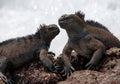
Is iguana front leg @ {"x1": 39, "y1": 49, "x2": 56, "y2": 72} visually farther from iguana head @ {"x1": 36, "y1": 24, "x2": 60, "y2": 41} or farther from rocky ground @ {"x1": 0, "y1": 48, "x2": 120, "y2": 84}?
iguana head @ {"x1": 36, "y1": 24, "x2": 60, "y2": 41}

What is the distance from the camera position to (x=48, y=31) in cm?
1756

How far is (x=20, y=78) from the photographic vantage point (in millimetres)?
15484

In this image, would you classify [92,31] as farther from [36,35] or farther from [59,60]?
[36,35]

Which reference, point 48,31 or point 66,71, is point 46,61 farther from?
point 48,31

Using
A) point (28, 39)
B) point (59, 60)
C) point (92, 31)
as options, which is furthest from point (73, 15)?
point (28, 39)

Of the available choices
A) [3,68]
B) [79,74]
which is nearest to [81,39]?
[79,74]

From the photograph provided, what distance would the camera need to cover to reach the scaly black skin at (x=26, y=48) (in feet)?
54.9

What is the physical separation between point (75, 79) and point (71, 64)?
211cm

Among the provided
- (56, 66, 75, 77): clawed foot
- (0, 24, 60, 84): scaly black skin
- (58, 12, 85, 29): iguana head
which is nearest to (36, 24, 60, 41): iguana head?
(0, 24, 60, 84): scaly black skin

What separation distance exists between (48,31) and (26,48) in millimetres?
1193

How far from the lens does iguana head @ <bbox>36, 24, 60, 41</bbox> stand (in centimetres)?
1744

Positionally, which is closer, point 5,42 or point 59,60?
point 59,60

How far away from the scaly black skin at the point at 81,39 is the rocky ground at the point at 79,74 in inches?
16.4

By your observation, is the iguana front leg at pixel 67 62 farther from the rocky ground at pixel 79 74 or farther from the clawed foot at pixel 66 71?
the rocky ground at pixel 79 74
